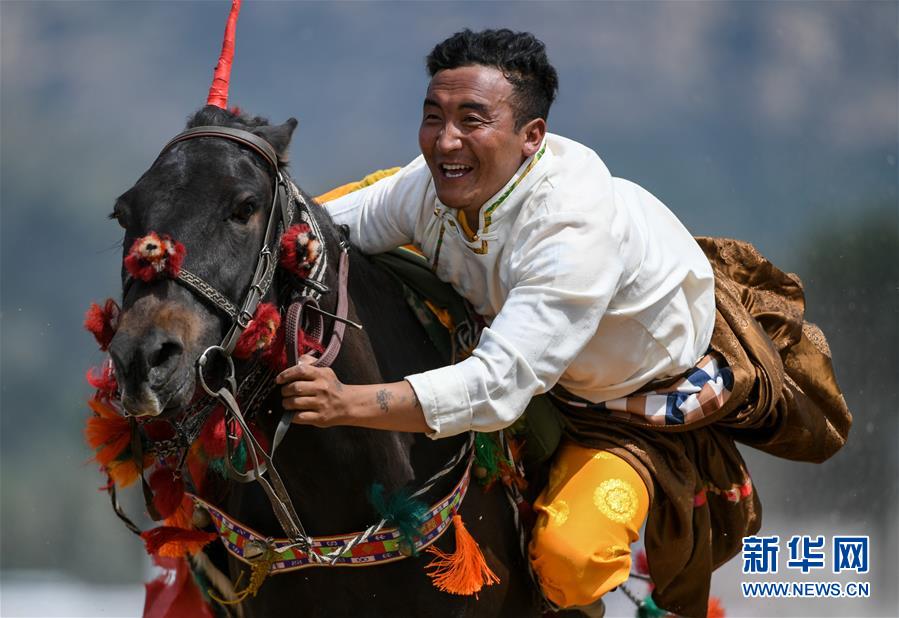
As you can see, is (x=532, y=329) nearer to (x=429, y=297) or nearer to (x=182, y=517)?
(x=429, y=297)

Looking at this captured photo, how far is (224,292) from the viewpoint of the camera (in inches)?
87.2

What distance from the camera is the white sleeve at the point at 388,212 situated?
296 cm

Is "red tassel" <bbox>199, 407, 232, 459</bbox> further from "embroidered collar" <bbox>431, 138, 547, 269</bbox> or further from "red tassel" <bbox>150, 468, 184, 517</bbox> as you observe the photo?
"embroidered collar" <bbox>431, 138, 547, 269</bbox>

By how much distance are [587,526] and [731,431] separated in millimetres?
705

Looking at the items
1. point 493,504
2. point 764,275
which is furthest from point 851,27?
point 493,504

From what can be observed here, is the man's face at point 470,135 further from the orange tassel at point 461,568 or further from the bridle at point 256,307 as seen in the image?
the orange tassel at point 461,568

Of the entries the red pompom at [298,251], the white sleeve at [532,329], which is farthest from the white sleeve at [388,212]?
the red pompom at [298,251]

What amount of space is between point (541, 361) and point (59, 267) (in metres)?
3.97

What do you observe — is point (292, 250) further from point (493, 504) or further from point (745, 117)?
point (745, 117)

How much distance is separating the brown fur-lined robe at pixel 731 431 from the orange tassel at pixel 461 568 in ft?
1.41

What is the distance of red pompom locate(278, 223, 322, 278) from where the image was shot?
239 centimetres

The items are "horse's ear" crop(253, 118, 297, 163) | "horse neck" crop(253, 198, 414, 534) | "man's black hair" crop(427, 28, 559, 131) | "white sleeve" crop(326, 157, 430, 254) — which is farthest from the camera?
"white sleeve" crop(326, 157, 430, 254)

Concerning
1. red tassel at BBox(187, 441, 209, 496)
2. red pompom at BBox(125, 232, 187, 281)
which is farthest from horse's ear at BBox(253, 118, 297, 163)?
red tassel at BBox(187, 441, 209, 496)

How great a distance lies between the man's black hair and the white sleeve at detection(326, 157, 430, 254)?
34cm
